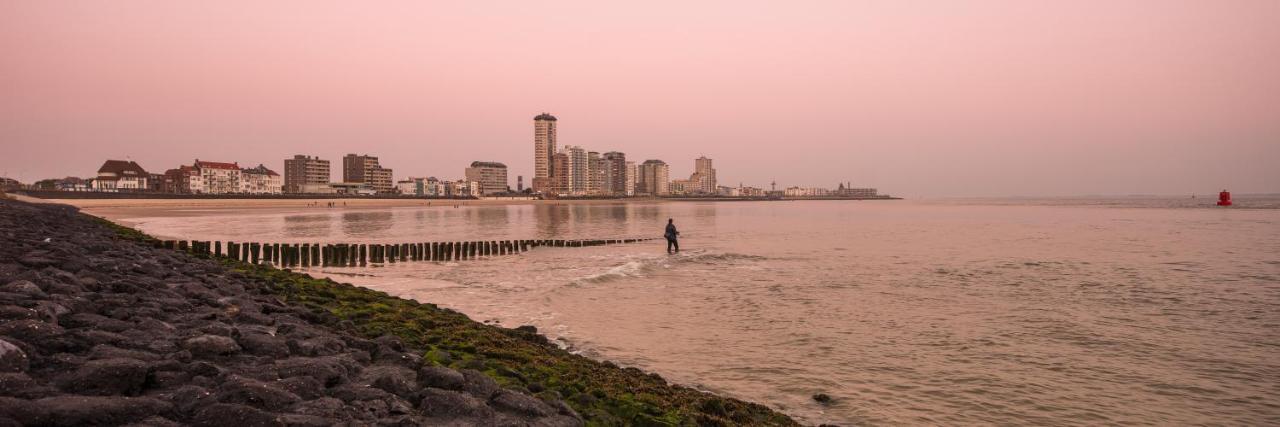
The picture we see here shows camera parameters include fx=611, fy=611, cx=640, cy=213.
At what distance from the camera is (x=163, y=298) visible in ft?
32.0

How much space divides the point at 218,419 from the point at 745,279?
20.2 meters

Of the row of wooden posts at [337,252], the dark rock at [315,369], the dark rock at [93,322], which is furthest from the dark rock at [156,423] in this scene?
the row of wooden posts at [337,252]

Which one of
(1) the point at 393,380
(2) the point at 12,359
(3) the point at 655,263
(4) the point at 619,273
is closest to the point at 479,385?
(1) the point at 393,380

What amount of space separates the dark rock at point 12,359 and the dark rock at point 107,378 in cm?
36

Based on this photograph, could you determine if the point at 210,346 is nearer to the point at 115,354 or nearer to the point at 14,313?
the point at 115,354

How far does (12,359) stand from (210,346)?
162 cm

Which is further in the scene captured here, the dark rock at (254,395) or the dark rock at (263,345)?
the dark rock at (263,345)

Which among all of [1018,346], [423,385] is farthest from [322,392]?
[1018,346]

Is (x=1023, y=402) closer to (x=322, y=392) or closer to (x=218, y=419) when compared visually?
(x=322, y=392)

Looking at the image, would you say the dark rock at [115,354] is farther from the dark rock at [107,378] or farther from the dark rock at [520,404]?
the dark rock at [520,404]

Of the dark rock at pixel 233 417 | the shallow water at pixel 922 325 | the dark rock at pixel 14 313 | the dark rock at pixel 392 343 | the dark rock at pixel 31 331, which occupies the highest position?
the dark rock at pixel 14 313

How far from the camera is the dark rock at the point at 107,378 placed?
4.89 meters

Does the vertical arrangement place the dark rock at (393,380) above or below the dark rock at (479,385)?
above

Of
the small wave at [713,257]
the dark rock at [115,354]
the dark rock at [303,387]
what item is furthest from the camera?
the small wave at [713,257]
